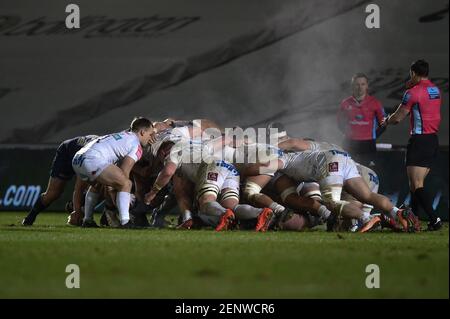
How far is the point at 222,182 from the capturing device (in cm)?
1019

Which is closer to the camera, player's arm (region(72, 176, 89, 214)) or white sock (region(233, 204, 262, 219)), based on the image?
white sock (region(233, 204, 262, 219))

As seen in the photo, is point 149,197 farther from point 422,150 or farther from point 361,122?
point 361,122

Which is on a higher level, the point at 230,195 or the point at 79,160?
the point at 79,160

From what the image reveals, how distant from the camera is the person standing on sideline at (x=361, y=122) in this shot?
40.1 ft

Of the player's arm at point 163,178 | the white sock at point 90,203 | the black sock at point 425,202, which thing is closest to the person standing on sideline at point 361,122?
the black sock at point 425,202

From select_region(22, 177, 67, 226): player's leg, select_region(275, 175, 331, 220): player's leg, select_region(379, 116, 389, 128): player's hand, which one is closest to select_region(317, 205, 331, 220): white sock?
select_region(275, 175, 331, 220): player's leg

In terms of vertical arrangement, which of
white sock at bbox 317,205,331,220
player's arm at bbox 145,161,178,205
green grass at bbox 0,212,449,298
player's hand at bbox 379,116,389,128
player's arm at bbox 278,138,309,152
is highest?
player's hand at bbox 379,116,389,128

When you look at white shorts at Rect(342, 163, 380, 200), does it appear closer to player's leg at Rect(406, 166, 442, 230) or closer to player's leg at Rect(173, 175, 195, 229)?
player's leg at Rect(406, 166, 442, 230)

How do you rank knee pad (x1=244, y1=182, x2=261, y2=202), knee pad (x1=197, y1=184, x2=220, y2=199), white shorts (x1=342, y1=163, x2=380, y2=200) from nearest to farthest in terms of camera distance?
knee pad (x1=197, y1=184, x2=220, y2=199), knee pad (x1=244, y1=182, x2=261, y2=202), white shorts (x1=342, y1=163, x2=380, y2=200)

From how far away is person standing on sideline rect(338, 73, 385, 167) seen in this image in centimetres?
1221

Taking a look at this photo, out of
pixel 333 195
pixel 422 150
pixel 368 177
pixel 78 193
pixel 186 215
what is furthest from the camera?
pixel 78 193

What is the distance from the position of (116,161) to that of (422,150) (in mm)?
3631

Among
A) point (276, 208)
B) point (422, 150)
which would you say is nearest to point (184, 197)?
point (276, 208)

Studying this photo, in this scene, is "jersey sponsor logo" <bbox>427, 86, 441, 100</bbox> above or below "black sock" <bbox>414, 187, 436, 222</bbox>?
above
